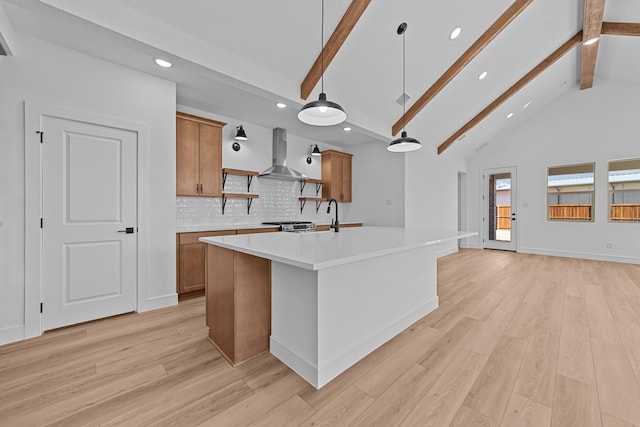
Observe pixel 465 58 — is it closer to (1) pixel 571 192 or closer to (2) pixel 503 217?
(1) pixel 571 192

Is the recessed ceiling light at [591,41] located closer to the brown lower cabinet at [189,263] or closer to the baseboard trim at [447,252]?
the baseboard trim at [447,252]

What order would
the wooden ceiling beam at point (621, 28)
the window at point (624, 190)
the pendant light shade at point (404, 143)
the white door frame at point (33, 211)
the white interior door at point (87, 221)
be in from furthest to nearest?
the window at point (624, 190) < the wooden ceiling beam at point (621, 28) < the pendant light shade at point (404, 143) < the white interior door at point (87, 221) < the white door frame at point (33, 211)

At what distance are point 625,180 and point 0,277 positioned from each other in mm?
9679

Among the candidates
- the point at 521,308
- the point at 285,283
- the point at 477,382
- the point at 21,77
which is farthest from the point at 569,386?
the point at 21,77

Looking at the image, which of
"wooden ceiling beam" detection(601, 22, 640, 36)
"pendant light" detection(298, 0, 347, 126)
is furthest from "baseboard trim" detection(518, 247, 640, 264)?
"pendant light" detection(298, 0, 347, 126)

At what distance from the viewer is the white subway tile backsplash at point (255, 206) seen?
3.95 m

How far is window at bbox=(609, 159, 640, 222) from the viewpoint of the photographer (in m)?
5.34

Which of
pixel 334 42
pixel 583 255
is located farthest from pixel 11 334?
pixel 583 255

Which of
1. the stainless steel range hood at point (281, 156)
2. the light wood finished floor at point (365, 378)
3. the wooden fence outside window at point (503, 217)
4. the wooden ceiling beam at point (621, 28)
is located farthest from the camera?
the wooden fence outside window at point (503, 217)

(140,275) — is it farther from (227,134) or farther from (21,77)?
(227,134)

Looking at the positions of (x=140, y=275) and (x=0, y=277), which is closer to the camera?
(x=0, y=277)

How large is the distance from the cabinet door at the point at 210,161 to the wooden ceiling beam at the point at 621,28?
6.18m

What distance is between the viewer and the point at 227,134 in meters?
4.31

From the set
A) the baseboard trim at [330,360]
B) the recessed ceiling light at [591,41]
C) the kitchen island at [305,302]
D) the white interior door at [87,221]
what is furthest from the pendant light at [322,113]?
the recessed ceiling light at [591,41]
